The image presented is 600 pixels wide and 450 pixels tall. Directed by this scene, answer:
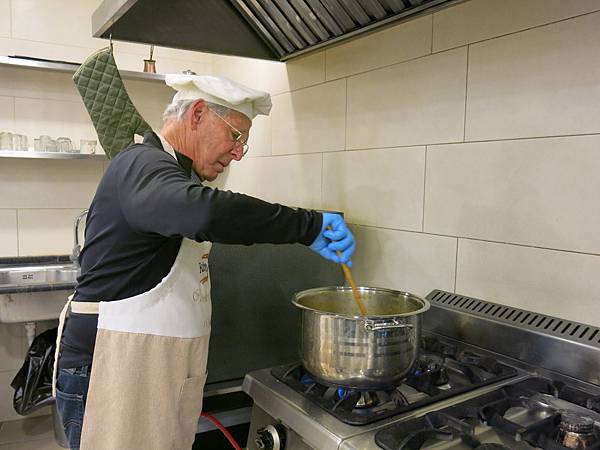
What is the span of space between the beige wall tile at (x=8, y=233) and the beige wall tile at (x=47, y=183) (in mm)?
→ 35

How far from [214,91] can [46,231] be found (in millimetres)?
1630

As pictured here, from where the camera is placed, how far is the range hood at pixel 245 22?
1202 millimetres

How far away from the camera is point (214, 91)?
928 millimetres

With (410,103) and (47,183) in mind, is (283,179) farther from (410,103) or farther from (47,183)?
(47,183)

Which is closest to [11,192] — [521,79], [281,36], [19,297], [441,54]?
[19,297]

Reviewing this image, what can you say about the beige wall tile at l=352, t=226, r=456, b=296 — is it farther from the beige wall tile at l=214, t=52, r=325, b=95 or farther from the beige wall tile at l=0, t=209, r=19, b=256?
the beige wall tile at l=0, t=209, r=19, b=256

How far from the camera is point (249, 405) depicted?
124 centimetres

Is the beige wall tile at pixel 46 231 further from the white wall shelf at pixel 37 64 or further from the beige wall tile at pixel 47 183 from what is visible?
the white wall shelf at pixel 37 64

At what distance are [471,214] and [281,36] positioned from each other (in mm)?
826

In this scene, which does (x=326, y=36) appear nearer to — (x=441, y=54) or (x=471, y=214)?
(x=441, y=54)

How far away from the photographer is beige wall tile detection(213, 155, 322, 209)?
163cm

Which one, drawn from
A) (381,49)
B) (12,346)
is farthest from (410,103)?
(12,346)

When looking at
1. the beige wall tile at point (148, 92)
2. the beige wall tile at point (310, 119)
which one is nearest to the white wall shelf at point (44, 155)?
the beige wall tile at point (148, 92)

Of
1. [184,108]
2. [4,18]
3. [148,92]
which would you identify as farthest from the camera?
[148,92]
